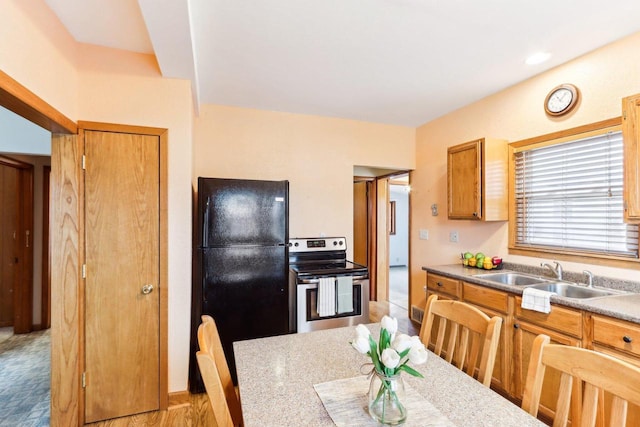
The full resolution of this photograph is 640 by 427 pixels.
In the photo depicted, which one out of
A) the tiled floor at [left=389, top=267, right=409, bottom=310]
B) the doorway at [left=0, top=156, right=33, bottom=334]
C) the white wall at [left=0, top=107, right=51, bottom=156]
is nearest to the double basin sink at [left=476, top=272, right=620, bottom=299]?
the tiled floor at [left=389, top=267, right=409, bottom=310]

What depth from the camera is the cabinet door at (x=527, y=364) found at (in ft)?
6.14

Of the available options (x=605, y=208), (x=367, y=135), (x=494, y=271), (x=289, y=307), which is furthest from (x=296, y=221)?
(x=605, y=208)

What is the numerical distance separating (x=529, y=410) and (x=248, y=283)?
192 cm

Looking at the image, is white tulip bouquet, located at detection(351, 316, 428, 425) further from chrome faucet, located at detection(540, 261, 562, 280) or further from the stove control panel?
the stove control panel

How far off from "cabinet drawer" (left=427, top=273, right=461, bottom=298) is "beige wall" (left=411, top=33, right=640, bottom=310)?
1.91 ft

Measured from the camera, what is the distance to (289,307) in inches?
108

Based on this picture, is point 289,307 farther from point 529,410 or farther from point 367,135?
point 367,135

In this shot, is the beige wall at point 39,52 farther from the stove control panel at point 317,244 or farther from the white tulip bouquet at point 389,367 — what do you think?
the stove control panel at point 317,244

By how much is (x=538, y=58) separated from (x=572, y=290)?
172 cm

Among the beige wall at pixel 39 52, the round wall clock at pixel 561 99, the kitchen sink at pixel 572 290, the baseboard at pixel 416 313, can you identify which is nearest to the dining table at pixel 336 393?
the kitchen sink at pixel 572 290

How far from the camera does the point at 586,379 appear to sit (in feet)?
3.04

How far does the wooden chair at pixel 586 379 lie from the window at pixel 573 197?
1.60 meters

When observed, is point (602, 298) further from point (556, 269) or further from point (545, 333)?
point (556, 269)

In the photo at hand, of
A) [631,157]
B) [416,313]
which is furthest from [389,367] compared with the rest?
[416,313]
